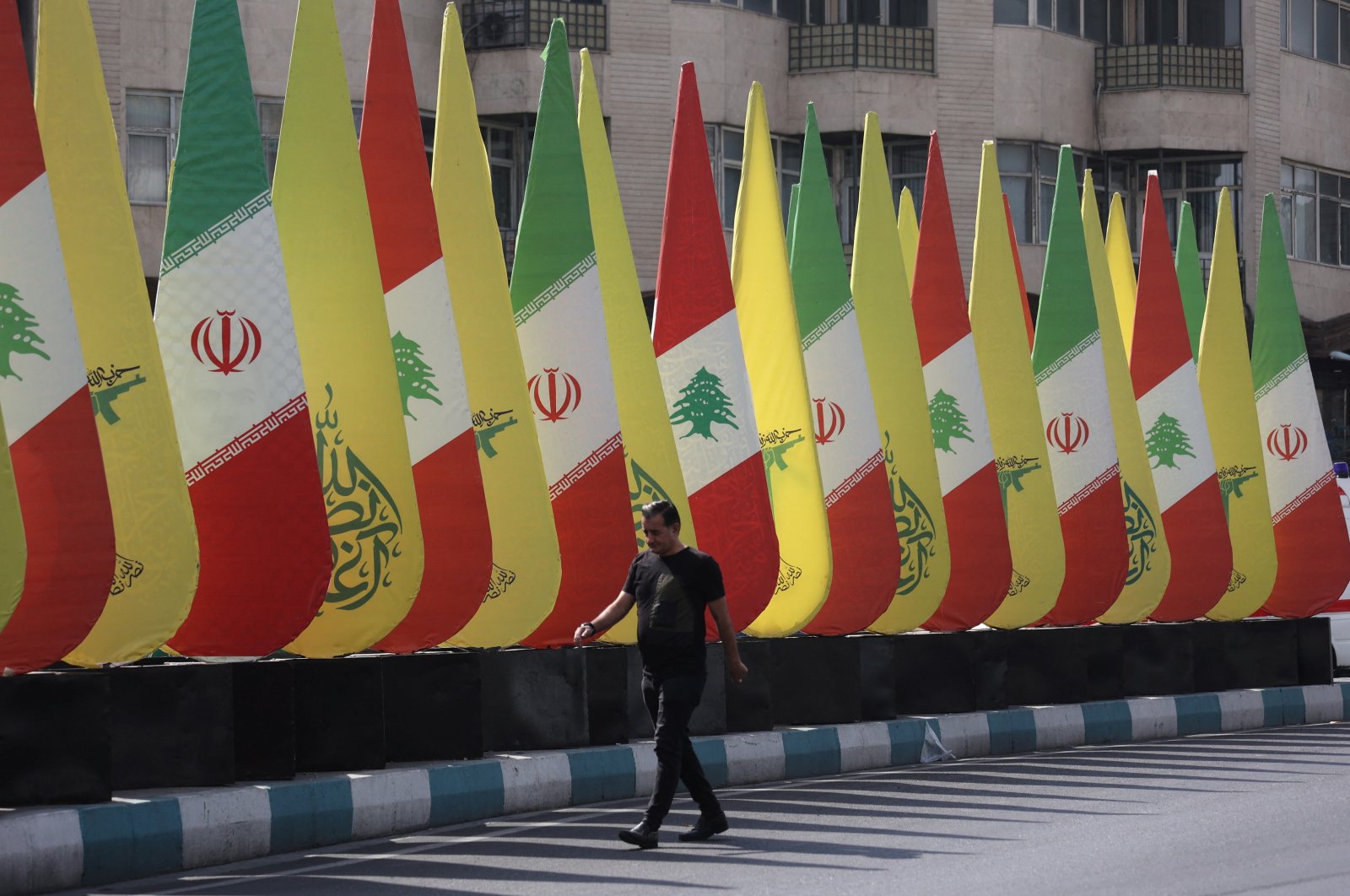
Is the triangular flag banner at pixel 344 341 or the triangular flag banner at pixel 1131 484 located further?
the triangular flag banner at pixel 1131 484

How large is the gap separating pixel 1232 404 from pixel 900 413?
4.88 metres

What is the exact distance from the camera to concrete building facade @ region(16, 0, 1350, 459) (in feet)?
93.2

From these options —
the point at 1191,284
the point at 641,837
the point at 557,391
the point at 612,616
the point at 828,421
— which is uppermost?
the point at 1191,284

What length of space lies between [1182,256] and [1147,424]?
2603mm

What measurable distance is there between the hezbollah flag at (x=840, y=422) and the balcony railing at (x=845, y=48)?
16.8 m

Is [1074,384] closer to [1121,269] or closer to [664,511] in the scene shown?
[1121,269]

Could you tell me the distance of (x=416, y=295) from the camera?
524 inches

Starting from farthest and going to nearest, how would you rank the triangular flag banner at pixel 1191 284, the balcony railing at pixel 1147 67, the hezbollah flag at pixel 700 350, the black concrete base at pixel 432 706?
the balcony railing at pixel 1147 67, the triangular flag banner at pixel 1191 284, the hezbollah flag at pixel 700 350, the black concrete base at pixel 432 706

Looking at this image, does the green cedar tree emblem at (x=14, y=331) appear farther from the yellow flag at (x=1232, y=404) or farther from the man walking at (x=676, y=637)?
the yellow flag at (x=1232, y=404)

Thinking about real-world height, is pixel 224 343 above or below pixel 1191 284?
below

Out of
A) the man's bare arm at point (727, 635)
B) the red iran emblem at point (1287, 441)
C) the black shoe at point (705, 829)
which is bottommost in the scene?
the black shoe at point (705, 829)

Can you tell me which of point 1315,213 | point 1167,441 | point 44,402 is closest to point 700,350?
point 44,402

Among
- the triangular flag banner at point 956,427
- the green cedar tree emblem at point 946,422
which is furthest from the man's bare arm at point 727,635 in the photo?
the green cedar tree emblem at point 946,422

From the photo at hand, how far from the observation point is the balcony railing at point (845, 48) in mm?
33438
